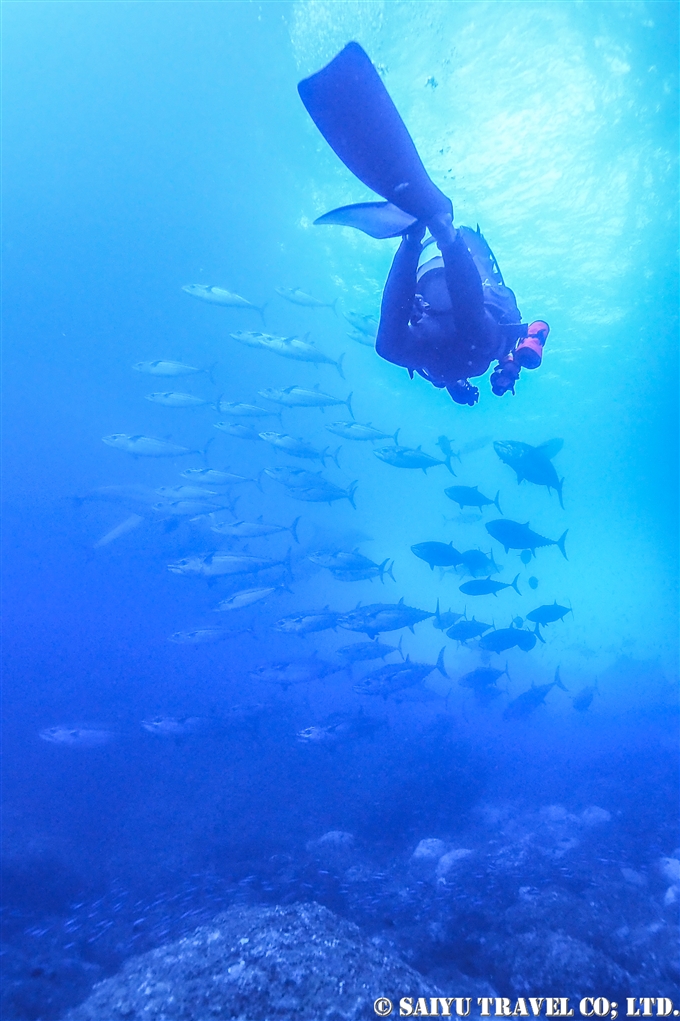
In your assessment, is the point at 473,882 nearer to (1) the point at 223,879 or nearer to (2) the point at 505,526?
(1) the point at 223,879

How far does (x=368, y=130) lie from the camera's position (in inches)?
103

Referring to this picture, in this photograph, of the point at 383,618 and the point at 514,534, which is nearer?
the point at 514,534

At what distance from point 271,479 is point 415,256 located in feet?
47.7

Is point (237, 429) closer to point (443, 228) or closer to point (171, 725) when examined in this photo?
point (171, 725)

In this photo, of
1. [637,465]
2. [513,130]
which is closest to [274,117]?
[513,130]

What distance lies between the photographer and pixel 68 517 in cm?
2042

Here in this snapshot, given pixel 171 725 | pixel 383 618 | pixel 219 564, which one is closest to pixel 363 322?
pixel 383 618

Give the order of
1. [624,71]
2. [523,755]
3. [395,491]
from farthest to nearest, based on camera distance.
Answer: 1. [395,491]
2. [523,755]
3. [624,71]

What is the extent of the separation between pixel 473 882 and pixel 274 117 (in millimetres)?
17183

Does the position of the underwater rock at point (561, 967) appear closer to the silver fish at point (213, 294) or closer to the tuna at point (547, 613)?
the tuna at point (547, 613)

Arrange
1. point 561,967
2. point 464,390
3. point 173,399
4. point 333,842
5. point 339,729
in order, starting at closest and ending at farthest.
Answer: point 464,390, point 561,967, point 333,842, point 339,729, point 173,399

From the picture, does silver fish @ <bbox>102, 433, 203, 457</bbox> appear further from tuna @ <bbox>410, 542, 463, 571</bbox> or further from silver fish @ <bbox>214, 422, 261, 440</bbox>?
tuna @ <bbox>410, 542, 463, 571</bbox>

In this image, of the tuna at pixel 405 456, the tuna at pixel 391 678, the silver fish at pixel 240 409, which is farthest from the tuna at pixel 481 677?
the silver fish at pixel 240 409

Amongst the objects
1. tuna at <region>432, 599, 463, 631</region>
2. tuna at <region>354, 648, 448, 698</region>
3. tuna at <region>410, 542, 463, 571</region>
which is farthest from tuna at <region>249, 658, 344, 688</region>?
tuna at <region>410, 542, 463, 571</region>
